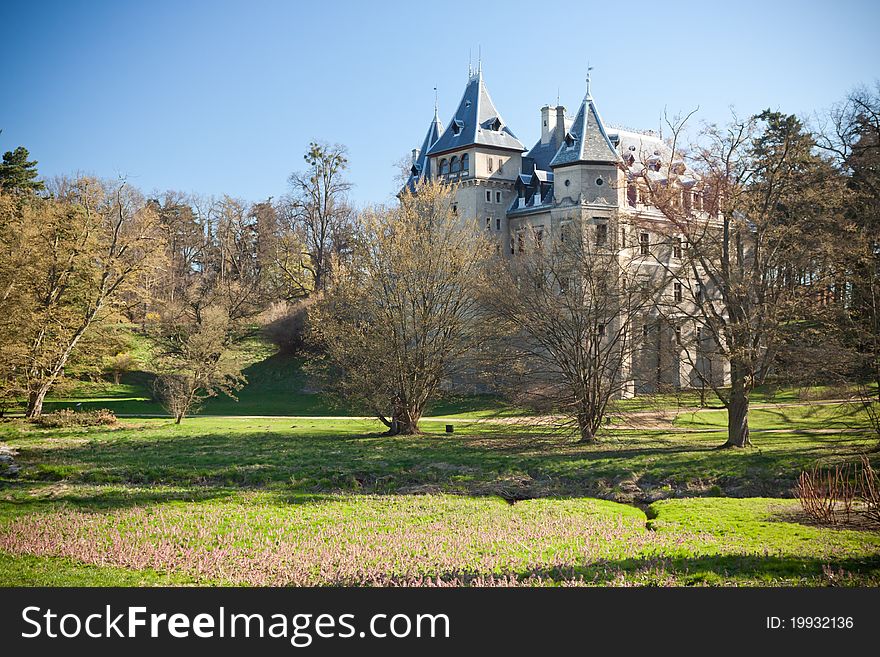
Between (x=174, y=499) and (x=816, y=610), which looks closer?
(x=816, y=610)

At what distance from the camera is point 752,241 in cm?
2789

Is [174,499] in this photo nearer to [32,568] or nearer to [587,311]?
[32,568]

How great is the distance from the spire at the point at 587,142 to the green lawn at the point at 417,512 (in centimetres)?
2443

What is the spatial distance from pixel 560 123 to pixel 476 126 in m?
7.27

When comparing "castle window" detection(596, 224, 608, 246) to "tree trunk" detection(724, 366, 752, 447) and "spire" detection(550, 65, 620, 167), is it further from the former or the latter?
"spire" detection(550, 65, 620, 167)

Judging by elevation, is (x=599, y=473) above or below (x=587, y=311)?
below

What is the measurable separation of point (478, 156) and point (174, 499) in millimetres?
40006

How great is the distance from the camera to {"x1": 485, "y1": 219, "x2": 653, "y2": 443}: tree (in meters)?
27.8

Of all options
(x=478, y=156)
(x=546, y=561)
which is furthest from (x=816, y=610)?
(x=478, y=156)

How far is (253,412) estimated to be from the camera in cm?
4559

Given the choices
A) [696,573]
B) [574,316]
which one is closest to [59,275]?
[574,316]

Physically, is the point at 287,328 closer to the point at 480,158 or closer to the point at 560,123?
the point at 480,158

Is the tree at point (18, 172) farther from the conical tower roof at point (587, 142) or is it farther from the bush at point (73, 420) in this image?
the conical tower roof at point (587, 142)

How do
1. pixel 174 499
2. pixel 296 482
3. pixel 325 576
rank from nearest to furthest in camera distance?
1. pixel 325 576
2. pixel 174 499
3. pixel 296 482
